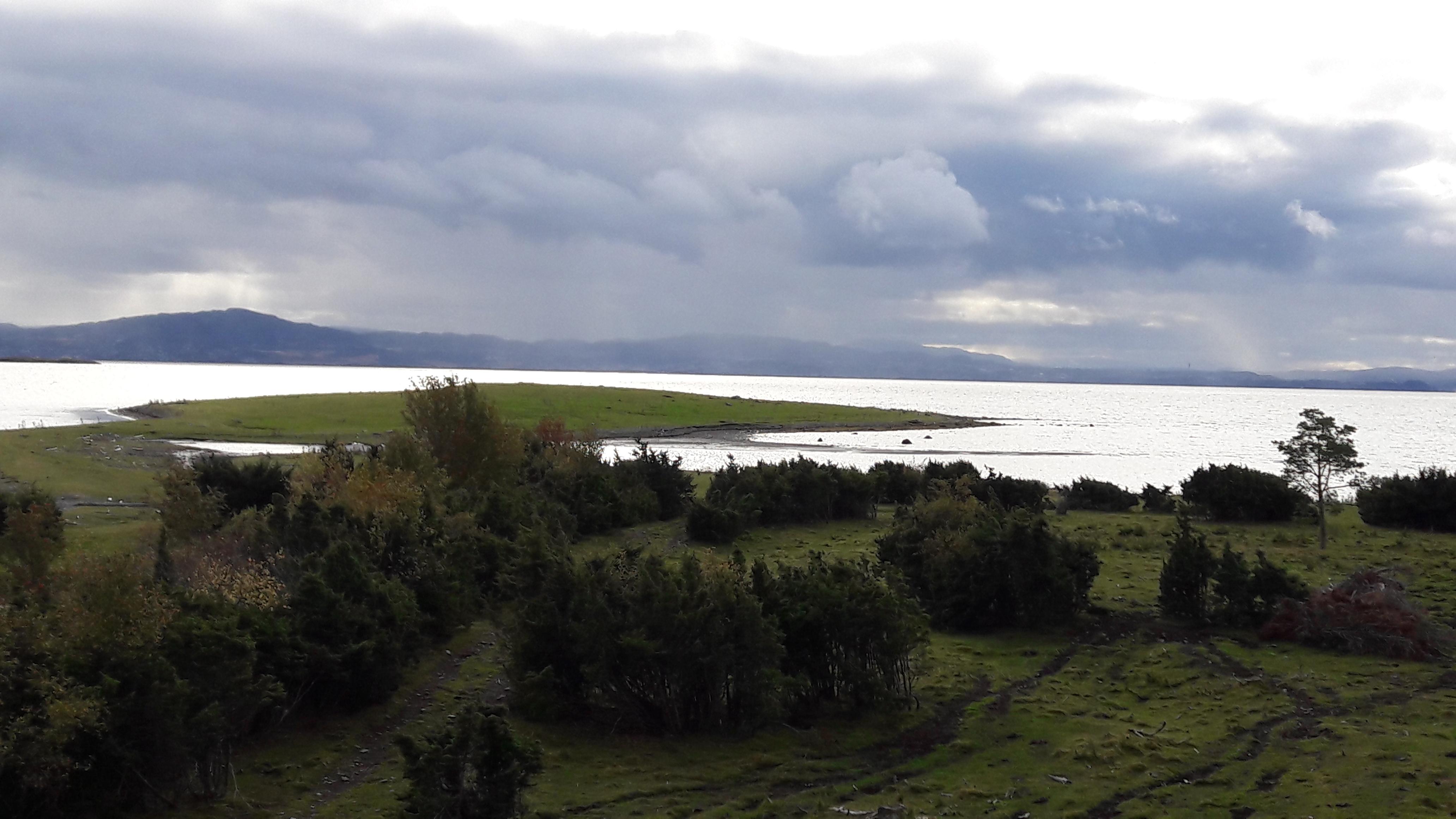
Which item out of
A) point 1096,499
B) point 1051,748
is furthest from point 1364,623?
point 1096,499

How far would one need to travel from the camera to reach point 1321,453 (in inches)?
1524

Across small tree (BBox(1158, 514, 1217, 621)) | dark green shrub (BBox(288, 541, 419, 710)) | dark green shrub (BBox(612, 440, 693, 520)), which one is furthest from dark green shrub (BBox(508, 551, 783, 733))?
dark green shrub (BBox(612, 440, 693, 520))

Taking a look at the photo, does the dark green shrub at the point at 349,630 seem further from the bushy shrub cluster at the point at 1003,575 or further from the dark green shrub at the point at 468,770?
the bushy shrub cluster at the point at 1003,575

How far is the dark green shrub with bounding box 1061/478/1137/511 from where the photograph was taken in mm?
53281

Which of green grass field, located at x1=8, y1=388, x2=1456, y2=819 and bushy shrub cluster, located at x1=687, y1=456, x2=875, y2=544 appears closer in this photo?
green grass field, located at x1=8, y1=388, x2=1456, y2=819

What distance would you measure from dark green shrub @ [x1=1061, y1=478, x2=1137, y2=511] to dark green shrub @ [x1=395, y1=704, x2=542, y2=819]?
146 ft

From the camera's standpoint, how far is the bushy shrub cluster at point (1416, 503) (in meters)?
44.3

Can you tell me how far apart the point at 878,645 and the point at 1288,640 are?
12.5 m

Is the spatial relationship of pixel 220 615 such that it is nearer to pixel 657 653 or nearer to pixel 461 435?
pixel 657 653

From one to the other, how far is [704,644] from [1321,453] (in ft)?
98.6

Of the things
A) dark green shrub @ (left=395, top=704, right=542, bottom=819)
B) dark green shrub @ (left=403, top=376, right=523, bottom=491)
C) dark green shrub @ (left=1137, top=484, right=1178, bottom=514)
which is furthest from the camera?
dark green shrub @ (left=1137, top=484, right=1178, bottom=514)

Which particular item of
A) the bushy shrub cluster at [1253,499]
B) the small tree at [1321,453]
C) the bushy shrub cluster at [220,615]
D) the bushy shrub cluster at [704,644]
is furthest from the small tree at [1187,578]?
the bushy shrub cluster at [1253,499]

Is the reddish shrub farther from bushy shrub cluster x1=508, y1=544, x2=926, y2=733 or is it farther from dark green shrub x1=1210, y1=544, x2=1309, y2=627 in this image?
bushy shrub cluster x1=508, y1=544, x2=926, y2=733

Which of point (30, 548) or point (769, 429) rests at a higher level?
point (769, 429)
